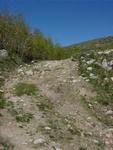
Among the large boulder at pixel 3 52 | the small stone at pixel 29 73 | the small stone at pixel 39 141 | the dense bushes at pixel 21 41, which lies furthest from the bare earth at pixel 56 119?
the dense bushes at pixel 21 41

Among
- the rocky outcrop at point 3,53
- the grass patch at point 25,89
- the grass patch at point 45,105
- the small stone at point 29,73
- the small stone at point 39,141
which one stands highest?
the rocky outcrop at point 3,53

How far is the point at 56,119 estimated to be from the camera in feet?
30.0

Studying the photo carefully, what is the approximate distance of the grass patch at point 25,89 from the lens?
11483 millimetres

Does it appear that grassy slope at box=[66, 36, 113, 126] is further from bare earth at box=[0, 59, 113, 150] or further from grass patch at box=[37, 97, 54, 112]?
grass patch at box=[37, 97, 54, 112]

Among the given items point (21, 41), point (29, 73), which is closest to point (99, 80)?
point (29, 73)

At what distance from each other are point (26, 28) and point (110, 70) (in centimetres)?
1028

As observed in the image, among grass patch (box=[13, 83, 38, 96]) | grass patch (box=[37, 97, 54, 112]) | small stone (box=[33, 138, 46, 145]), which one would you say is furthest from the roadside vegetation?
small stone (box=[33, 138, 46, 145])

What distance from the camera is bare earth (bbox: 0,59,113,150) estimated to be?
24.7 feet

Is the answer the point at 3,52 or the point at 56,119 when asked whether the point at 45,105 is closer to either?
the point at 56,119

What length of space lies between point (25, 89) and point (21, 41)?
33.5ft

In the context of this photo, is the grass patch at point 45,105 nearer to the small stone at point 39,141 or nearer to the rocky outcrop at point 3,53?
the small stone at point 39,141

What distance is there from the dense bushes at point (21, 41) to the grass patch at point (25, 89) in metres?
8.26

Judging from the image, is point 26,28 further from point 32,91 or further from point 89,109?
point 89,109

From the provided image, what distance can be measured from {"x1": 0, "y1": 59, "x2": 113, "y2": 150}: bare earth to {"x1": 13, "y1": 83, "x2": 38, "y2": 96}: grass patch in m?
0.23
